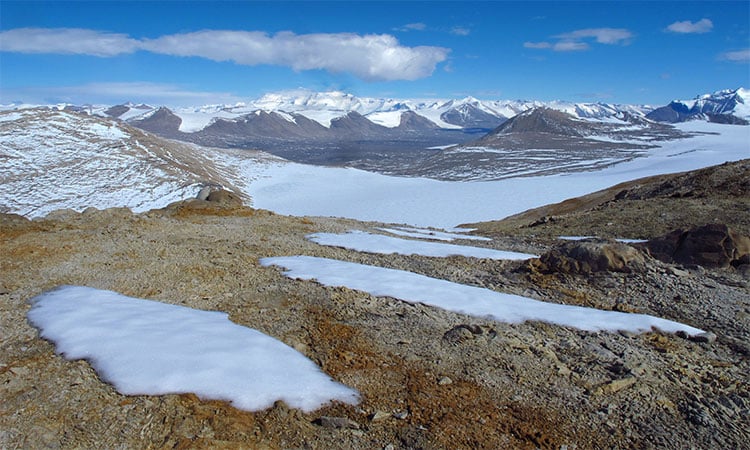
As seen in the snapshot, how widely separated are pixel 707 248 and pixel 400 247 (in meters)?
8.31

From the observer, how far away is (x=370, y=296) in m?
9.23

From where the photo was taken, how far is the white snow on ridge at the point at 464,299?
8.38 m

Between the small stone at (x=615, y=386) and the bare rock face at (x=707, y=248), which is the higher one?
the bare rock face at (x=707, y=248)

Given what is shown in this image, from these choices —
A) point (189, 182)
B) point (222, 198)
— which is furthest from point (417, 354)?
point (189, 182)

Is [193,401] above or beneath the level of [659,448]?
above

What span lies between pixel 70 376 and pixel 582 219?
2033 centimetres

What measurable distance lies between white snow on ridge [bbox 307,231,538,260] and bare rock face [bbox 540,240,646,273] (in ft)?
6.65

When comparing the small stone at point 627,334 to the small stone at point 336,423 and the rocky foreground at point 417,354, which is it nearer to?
the rocky foreground at point 417,354

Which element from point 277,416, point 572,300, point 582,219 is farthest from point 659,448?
point 582,219

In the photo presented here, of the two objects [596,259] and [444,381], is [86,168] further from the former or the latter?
[444,381]

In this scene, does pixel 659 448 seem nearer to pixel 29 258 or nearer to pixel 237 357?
pixel 237 357

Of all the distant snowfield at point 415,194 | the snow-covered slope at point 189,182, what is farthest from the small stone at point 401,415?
the snow-covered slope at point 189,182

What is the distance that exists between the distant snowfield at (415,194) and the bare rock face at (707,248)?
3833 cm

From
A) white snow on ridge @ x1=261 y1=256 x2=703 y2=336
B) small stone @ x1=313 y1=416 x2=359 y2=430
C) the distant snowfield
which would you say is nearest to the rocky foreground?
small stone @ x1=313 y1=416 x2=359 y2=430
